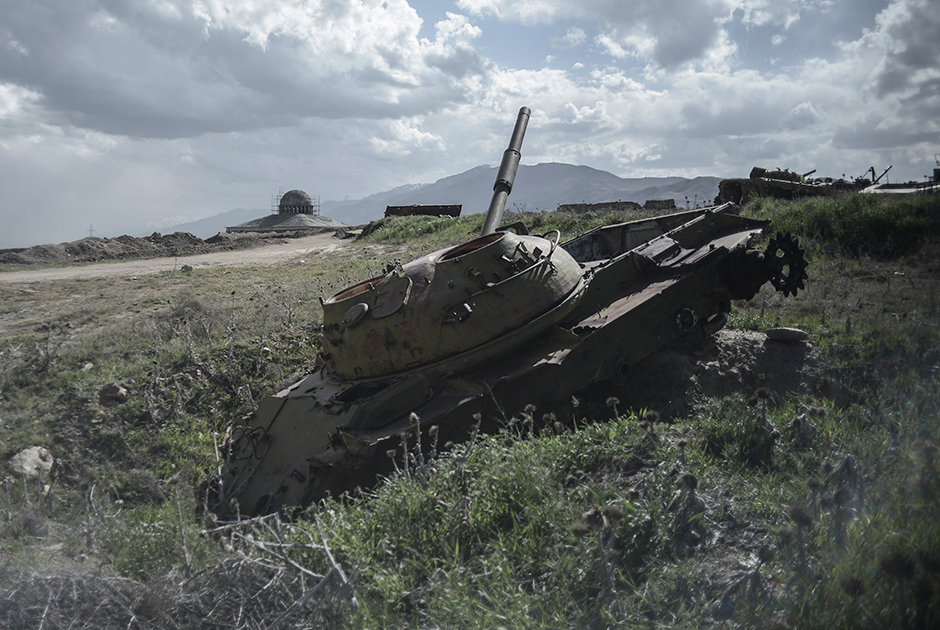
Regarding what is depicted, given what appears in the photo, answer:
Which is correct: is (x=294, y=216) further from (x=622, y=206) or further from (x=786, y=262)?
(x=786, y=262)

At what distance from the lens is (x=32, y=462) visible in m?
7.20

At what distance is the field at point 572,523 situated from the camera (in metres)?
2.54

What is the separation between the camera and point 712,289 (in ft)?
23.1

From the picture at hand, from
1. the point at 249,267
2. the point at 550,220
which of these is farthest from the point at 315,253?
the point at 550,220

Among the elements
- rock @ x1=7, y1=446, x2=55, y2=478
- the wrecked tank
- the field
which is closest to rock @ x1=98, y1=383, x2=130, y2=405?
the field

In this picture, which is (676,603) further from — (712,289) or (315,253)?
(315,253)

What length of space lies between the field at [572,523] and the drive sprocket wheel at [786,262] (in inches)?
32.7

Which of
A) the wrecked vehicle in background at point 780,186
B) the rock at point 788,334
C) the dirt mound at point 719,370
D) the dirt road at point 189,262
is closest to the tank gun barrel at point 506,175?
the dirt mound at point 719,370

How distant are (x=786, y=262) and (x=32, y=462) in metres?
8.97

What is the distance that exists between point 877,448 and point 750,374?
3766 mm

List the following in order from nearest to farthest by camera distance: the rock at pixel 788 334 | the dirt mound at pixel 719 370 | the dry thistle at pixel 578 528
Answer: the dry thistle at pixel 578 528 < the dirt mound at pixel 719 370 < the rock at pixel 788 334

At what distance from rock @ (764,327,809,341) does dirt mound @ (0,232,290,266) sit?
19480 millimetres

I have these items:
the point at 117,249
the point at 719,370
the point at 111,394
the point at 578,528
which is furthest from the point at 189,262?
the point at 578,528

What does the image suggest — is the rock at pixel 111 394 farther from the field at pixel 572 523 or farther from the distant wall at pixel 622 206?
the distant wall at pixel 622 206
